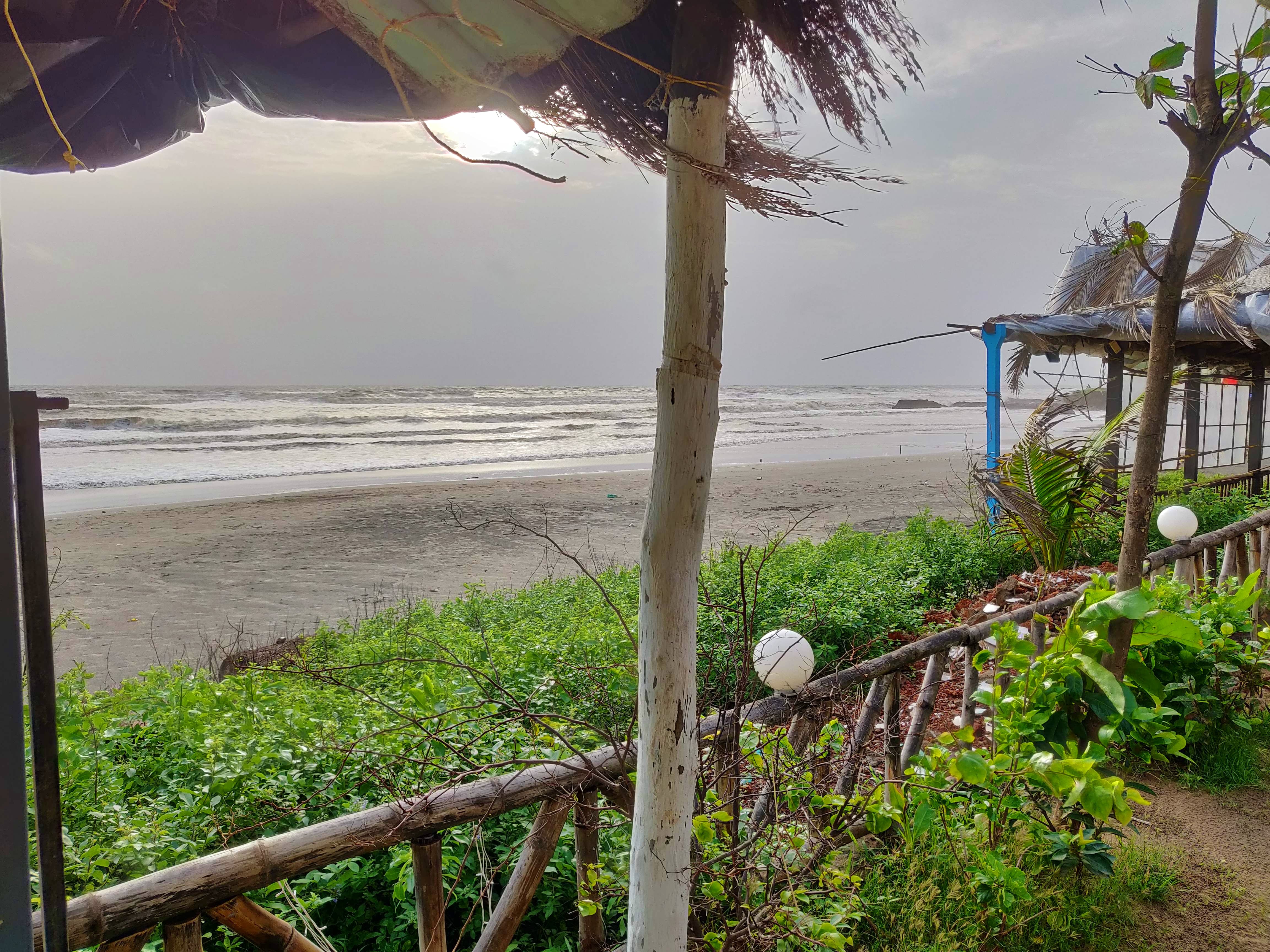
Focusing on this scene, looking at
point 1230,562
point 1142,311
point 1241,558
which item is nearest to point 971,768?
point 1230,562

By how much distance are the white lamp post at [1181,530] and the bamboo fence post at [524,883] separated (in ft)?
13.2

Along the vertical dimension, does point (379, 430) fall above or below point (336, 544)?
above

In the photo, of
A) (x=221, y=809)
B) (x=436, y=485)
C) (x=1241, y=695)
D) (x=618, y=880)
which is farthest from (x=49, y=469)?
(x=1241, y=695)

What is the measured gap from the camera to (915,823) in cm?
223

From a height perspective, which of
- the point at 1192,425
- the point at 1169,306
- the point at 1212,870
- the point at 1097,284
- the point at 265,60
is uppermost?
the point at 1097,284

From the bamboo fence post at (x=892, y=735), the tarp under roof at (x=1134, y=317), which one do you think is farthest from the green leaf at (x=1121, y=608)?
the tarp under roof at (x=1134, y=317)

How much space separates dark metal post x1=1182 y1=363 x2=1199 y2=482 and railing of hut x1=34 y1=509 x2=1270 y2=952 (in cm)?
806

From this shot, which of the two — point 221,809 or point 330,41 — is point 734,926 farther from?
point 330,41

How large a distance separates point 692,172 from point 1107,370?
9894mm

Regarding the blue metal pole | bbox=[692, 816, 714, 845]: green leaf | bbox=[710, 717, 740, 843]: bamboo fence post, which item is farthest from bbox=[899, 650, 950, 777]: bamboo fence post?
the blue metal pole

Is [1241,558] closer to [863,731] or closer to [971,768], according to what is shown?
[863,731]

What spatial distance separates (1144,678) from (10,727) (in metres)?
3.20

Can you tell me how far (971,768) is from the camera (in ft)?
6.70

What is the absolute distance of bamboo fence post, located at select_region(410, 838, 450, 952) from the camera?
175 cm
